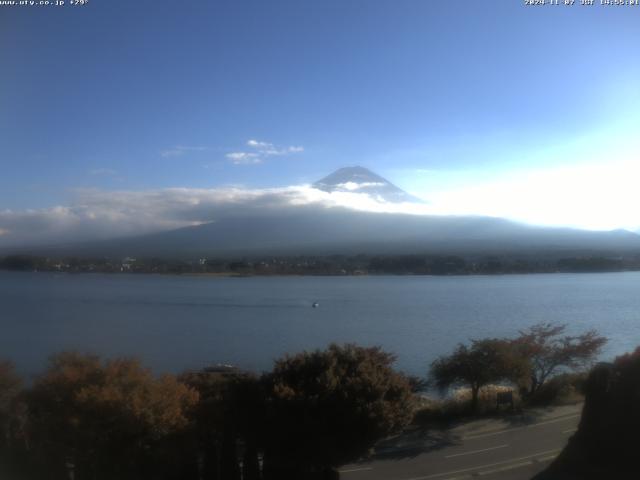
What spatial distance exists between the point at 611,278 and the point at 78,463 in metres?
54.8

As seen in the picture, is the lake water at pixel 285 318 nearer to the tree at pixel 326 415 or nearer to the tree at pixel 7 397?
the tree at pixel 7 397

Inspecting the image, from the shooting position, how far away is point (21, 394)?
24.6ft

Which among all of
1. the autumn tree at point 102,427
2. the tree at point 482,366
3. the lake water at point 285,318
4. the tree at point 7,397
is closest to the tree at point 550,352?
the tree at point 482,366

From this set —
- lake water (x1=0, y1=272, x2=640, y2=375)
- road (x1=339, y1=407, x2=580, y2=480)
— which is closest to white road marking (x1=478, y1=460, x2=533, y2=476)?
road (x1=339, y1=407, x2=580, y2=480)

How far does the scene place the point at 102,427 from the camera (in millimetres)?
6617

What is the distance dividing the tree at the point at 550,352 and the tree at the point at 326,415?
7467 millimetres

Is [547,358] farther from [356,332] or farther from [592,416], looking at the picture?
[356,332]

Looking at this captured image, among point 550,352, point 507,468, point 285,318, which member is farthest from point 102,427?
point 285,318

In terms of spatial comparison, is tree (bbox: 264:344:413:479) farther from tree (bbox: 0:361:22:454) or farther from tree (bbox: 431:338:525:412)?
tree (bbox: 431:338:525:412)

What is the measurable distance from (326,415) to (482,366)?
7.13 meters

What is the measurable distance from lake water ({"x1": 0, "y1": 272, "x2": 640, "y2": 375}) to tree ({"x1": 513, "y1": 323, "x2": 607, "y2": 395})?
3486mm

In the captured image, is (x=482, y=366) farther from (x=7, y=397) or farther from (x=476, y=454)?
(x=7, y=397)

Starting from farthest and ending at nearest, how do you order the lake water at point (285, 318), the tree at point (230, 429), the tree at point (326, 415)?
1. the lake water at point (285, 318)
2. the tree at point (230, 429)
3. the tree at point (326, 415)

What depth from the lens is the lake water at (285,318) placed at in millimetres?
20239
